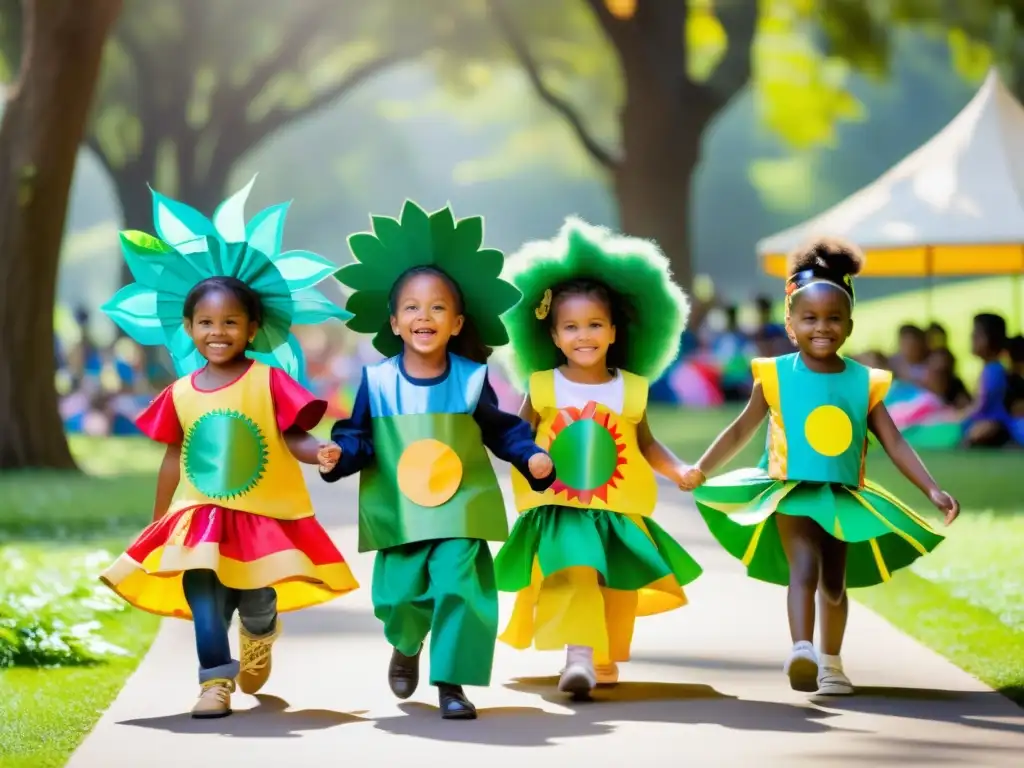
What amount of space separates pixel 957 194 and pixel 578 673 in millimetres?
14426

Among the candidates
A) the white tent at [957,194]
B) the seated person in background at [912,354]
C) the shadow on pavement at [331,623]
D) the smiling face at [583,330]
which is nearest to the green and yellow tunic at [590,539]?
the smiling face at [583,330]

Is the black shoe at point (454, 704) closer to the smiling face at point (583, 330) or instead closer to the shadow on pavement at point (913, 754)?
the shadow on pavement at point (913, 754)

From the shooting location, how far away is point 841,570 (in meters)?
6.96

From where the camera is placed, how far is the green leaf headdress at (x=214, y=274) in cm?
677

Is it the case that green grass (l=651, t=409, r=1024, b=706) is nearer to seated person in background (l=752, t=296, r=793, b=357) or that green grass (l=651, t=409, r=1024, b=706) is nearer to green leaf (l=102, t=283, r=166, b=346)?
green leaf (l=102, t=283, r=166, b=346)

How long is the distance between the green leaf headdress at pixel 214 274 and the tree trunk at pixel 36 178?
34.5 ft

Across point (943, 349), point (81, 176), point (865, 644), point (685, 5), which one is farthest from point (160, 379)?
point (81, 176)

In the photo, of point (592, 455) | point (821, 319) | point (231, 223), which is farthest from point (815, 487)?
point (231, 223)

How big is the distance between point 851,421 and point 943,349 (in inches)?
556

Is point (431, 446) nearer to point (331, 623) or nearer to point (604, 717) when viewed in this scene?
point (604, 717)

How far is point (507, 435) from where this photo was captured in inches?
262

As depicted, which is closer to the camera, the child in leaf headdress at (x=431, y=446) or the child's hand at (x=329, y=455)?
the child's hand at (x=329, y=455)

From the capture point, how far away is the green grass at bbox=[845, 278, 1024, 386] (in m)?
35.4

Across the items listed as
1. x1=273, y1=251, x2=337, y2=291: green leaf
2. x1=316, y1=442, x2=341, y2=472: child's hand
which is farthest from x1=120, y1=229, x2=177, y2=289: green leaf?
x1=316, y1=442, x2=341, y2=472: child's hand
